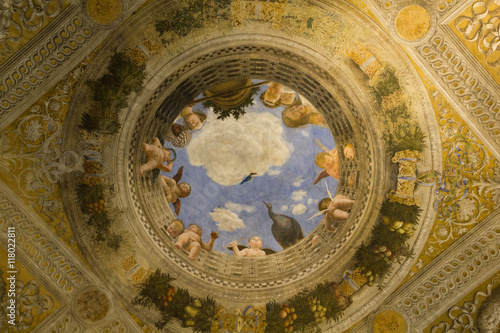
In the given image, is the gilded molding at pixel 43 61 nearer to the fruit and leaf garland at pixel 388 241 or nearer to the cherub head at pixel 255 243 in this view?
the cherub head at pixel 255 243

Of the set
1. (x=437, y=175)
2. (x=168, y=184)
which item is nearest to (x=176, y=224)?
(x=168, y=184)

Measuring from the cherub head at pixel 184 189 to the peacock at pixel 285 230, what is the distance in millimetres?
2743

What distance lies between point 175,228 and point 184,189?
1.39 m

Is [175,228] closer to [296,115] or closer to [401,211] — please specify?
[296,115]

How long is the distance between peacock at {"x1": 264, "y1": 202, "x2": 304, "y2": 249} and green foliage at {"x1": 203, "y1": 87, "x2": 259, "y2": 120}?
10.9ft

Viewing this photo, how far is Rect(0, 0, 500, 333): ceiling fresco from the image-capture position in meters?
10.1

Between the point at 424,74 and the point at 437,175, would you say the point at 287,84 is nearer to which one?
the point at 424,74

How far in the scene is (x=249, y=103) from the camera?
13805 mm

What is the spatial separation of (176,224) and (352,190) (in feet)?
17.9

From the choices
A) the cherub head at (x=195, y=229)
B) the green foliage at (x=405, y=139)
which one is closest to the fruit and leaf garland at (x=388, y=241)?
the green foliage at (x=405, y=139)

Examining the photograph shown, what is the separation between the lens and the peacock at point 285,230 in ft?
46.3

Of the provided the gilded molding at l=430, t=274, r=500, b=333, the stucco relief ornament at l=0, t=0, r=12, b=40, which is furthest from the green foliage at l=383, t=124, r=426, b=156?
the stucco relief ornament at l=0, t=0, r=12, b=40

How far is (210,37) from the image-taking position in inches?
427

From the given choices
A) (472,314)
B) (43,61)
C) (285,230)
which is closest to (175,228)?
(285,230)
